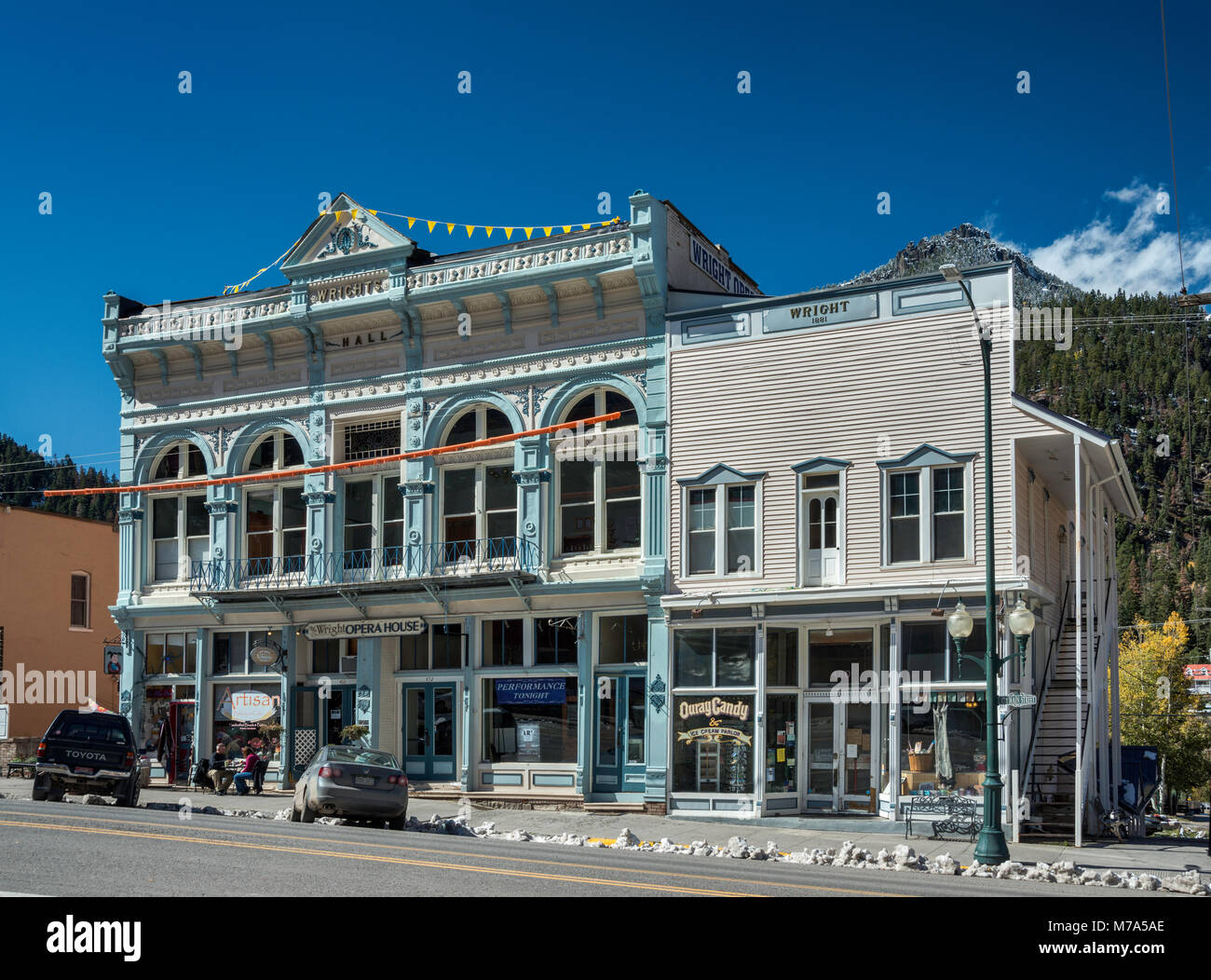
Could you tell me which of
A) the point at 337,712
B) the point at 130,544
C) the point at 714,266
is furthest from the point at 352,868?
the point at 130,544

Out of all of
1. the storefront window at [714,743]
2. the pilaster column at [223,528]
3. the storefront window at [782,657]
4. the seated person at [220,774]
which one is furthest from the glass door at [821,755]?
the pilaster column at [223,528]

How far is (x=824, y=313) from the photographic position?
24.5m

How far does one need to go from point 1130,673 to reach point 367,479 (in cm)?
4335

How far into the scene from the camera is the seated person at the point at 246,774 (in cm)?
2748

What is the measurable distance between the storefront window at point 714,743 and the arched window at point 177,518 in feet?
43.5

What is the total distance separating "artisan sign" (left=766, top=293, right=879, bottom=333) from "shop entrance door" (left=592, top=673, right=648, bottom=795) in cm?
740

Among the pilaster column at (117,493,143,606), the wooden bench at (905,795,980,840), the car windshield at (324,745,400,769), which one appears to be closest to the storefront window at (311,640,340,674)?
the pilaster column at (117,493,143,606)

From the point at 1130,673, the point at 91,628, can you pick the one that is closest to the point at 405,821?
the point at 91,628

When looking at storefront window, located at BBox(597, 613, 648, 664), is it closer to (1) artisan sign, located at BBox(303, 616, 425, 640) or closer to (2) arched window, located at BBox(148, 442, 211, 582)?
(1) artisan sign, located at BBox(303, 616, 425, 640)

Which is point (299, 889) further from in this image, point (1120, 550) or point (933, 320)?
point (1120, 550)

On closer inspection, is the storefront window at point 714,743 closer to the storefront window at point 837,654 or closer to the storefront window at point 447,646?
the storefront window at point 837,654

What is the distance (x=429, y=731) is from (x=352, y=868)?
16129 millimetres

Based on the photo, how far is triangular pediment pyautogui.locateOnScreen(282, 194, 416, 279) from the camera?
2909 cm
